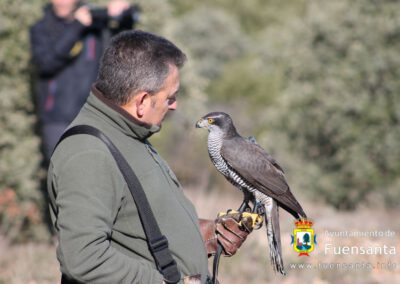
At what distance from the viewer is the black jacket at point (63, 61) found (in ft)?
20.7

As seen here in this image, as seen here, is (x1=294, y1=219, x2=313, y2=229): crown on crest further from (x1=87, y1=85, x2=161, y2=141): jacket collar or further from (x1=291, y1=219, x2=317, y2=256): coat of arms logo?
(x1=87, y1=85, x2=161, y2=141): jacket collar

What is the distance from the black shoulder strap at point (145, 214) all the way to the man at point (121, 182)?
0.03 m

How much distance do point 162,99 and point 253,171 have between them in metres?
1.40

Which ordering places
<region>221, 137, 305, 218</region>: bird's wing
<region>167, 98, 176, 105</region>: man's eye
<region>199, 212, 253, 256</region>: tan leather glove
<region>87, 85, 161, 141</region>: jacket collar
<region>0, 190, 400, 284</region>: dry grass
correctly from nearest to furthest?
<region>87, 85, 161, 141</region>: jacket collar → <region>167, 98, 176, 105</region>: man's eye → <region>199, 212, 253, 256</region>: tan leather glove → <region>221, 137, 305, 218</region>: bird's wing → <region>0, 190, 400, 284</region>: dry grass

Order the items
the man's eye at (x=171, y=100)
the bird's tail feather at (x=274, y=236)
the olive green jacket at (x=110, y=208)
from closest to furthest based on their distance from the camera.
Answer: the olive green jacket at (x=110, y=208) → the man's eye at (x=171, y=100) → the bird's tail feather at (x=274, y=236)

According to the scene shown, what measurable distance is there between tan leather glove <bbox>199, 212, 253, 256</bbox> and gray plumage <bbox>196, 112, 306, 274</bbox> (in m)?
0.53

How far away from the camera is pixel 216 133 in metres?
4.19

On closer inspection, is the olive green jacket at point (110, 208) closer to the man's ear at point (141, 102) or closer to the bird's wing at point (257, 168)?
the man's ear at point (141, 102)

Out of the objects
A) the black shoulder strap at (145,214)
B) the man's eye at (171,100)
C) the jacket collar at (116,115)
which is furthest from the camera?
the man's eye at (171,100)

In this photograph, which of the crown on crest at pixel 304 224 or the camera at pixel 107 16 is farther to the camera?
the camera at pixel 107 16

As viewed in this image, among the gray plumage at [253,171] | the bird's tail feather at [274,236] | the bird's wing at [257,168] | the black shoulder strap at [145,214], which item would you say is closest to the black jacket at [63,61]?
the gray plumage at [253,171]

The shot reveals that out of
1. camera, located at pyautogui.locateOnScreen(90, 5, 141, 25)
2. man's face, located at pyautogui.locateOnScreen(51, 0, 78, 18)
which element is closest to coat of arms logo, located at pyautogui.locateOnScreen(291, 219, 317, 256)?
camera, located at pyautogui.locateOnScreen(90, 5, 141, 25)

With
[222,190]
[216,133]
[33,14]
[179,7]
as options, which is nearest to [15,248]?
[33,14]

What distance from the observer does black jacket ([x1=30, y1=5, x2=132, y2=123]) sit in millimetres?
6324
